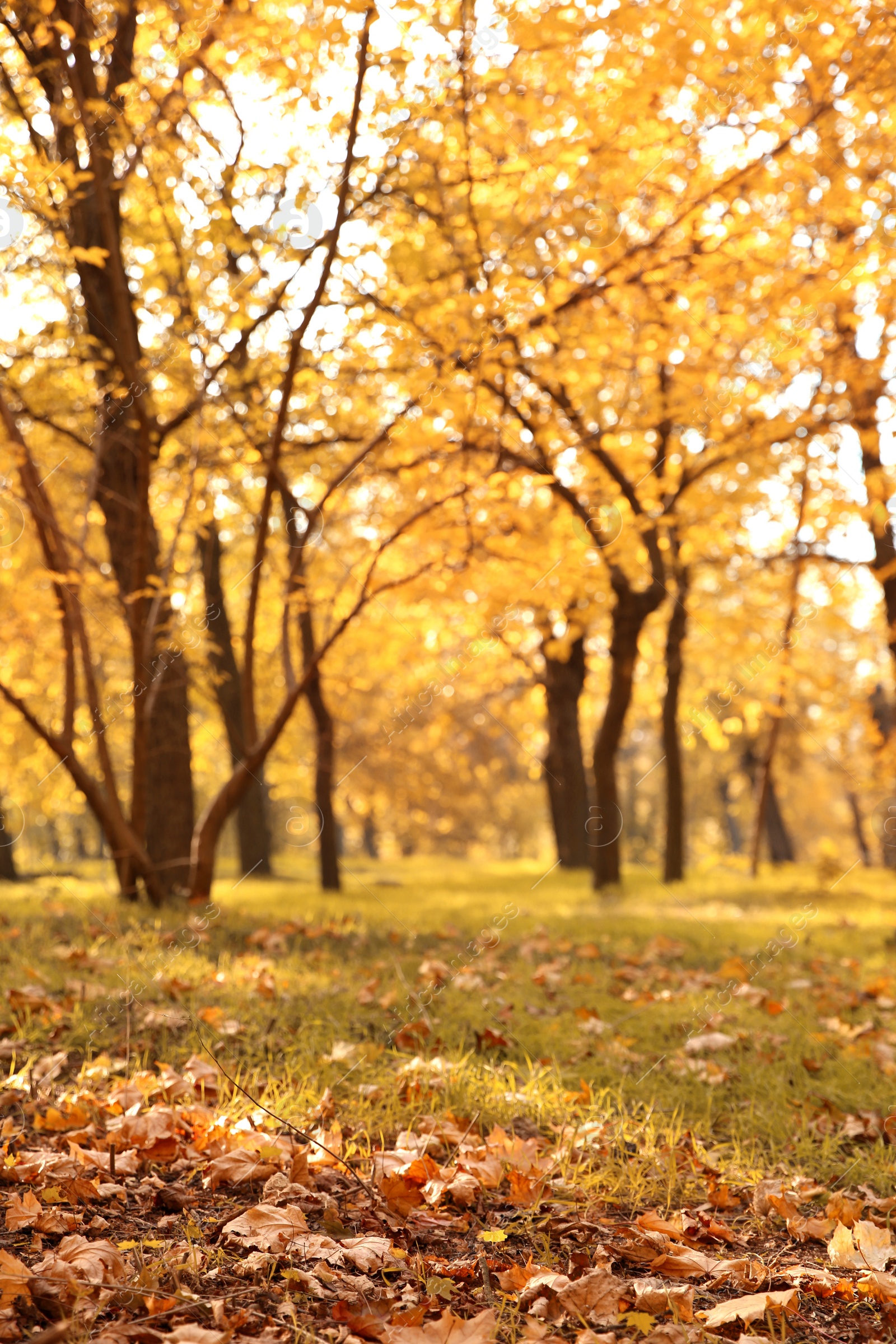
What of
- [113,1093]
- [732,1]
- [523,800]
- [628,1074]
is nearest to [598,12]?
[732,1]

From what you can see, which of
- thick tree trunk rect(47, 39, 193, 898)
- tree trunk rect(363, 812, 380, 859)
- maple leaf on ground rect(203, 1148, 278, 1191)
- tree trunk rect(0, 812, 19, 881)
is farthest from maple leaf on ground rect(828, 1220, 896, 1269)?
tree trunk rect(363, 812, 380, 859)

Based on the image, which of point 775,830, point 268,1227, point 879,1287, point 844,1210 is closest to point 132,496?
point 268,1227

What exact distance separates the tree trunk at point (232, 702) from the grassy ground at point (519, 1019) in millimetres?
1508

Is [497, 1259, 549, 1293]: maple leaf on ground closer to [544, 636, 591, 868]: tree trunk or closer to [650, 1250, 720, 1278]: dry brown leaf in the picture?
[650, 1250, 720, 1278]: dry brown leaf

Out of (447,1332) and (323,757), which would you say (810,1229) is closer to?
(447,1332)

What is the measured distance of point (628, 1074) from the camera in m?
3.57

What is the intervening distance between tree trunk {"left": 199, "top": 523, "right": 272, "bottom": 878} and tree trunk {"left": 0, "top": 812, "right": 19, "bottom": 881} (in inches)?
126

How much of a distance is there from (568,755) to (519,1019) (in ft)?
31.7

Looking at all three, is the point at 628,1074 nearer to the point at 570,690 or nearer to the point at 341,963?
the point at 341,963

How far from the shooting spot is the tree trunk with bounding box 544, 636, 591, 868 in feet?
44.2

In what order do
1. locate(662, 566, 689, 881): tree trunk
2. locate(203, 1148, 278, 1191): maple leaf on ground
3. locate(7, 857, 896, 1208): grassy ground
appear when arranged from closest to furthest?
1. locate(203, 1148, 278, 1191): maple leaf on ground
2. locate(7, 857, 896, 1208): grassy ground
3. locate(662, 566, 689, 881): tree trunk

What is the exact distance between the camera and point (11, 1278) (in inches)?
70.5

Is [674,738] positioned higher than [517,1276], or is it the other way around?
[674,738]

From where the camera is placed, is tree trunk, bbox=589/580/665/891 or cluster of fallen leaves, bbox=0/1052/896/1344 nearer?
cluster of fallen leaves, bbox=0/1052/896/1344
